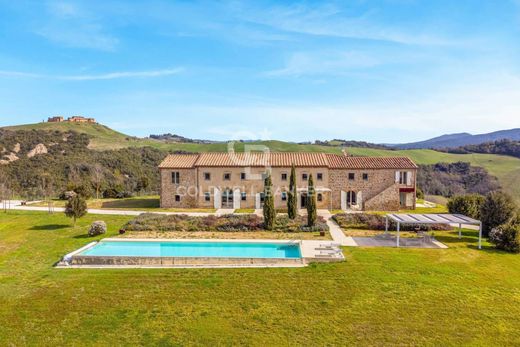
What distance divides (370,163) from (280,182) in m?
9.12

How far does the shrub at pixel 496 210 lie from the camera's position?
22281 millimetres

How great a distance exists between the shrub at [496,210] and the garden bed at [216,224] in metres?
10.5

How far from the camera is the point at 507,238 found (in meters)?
A: 19.5

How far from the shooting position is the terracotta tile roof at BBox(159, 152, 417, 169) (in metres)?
33.6

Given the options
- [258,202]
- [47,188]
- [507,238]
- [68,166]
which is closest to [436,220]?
[507,238]

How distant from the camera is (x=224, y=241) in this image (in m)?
21.3

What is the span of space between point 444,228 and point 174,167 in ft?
78.0

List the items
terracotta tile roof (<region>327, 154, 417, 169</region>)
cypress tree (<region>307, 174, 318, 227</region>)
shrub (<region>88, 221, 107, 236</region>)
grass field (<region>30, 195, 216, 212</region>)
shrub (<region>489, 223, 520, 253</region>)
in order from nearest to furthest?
1. shrub (<region>489, 223, 520, 253</region>)
2. shrub (<region>88, 221, 107, 236</region>)
3. cypress tree (<region>307, 174, 318, 227</region>)
4. grass field (<region>30, 195, 216, 212</region>)
5. terracotta tile roof (<region>327, 154, 417, 169</region>)

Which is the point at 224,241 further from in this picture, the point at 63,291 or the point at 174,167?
the point at 174,167

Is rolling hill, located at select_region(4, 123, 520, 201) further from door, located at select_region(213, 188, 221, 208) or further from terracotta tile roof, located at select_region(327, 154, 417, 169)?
door, located at select_region(213, 188, 221, 208)

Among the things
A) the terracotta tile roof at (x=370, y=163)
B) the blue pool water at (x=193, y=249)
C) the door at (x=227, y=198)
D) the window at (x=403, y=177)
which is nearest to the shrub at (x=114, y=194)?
the door at (x=227, y=198)

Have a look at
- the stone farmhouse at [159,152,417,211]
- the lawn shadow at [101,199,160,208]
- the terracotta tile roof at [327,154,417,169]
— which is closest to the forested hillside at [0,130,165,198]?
the lawn shadow at [101,199,160,208]

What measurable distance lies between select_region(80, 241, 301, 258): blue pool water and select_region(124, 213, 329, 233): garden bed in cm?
334

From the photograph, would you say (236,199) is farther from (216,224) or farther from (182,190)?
(216,224)
